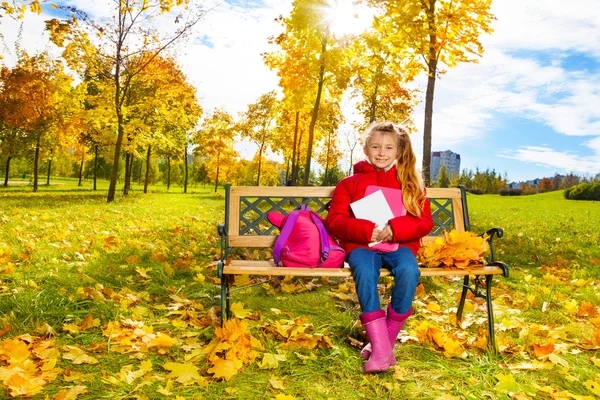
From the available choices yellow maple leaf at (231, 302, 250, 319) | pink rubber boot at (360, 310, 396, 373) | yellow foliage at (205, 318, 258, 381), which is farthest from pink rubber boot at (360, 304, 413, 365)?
yellow maple leaf at (231, 302, 250, 319)

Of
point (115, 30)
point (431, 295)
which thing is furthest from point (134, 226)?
point (115, 30)

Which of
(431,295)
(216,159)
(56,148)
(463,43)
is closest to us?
(431,295)

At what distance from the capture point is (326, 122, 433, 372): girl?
2867mm

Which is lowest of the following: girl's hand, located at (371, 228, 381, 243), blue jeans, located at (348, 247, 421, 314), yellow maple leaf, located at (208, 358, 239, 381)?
yellow maple leaf, located at (208, 358, 239, 381)

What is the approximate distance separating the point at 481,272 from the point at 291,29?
10036 mm

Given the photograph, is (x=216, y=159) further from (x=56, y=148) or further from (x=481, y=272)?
(x=481, y=272)

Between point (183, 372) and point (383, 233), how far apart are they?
60.9 inches

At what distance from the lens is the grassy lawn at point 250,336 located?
254 cm

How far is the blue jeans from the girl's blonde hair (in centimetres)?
47

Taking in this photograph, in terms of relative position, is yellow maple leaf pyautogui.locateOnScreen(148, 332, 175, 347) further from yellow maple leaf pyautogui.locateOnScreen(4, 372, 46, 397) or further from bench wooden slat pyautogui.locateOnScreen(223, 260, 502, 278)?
yellow maple leaf pyautogui.locateOnScreen(4, 372, 46, 397)

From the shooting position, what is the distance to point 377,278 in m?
2.98

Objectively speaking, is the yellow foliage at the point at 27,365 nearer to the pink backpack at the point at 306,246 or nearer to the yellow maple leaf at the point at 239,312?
the yellow maple leaf at the point at 239,312

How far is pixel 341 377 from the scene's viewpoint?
2.71 m

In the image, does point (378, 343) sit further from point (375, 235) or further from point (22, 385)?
point (22, 385)
